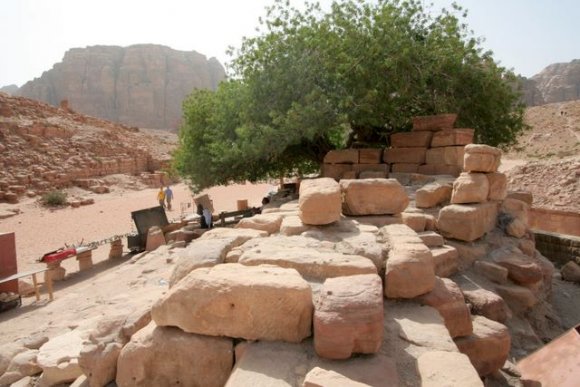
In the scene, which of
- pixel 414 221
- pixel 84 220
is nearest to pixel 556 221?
pixel 414 221

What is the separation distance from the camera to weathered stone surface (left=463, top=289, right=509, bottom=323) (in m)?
3.73

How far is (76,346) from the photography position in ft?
11.2

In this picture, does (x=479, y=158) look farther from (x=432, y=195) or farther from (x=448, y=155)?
(x=448, y=155)

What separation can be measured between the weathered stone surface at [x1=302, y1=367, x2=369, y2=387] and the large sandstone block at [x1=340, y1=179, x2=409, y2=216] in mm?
3002

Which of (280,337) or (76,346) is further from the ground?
(280,337)

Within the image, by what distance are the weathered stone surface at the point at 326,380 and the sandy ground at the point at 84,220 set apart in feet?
39.0

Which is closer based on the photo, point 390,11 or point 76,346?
point 76,346

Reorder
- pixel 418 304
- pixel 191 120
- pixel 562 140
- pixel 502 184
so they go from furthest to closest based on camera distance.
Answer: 1. pixel 562 140
2. pixel 191 120
3. pixel 502 184
4. pixel 418 304

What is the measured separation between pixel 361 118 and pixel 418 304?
6.23 metres

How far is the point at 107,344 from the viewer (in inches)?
110

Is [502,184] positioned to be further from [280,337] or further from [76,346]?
[76,346]

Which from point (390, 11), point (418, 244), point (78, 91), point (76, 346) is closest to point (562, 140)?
point (390, 11)

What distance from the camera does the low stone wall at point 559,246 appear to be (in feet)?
27.1

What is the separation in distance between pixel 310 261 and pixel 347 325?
98 cm
